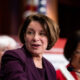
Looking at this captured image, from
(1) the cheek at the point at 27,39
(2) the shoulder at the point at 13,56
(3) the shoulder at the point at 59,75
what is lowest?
(3) the shoulder at the point at 59,75

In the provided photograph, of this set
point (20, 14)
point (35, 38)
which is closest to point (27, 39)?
point (35, 38)

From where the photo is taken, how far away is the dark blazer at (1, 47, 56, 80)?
43cm

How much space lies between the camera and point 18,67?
0.44m

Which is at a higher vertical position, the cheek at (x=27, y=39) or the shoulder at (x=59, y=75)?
the cheek at (x=27, y=39)

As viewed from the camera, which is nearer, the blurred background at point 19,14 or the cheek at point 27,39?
the cheek at point 27,39

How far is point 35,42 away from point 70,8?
4.44 ft

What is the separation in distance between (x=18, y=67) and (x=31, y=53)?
0.17 ft

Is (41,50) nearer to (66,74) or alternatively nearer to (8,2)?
(66,74)

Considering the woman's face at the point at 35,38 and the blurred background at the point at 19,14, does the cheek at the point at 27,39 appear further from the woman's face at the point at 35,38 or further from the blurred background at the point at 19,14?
the blurred background at the point at 19,14

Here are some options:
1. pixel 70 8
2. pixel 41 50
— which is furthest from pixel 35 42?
pixel 70 8

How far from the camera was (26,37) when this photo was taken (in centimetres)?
46

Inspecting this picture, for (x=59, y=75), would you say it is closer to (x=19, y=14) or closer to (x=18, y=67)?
(x=18, y=67)

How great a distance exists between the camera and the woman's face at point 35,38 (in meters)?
0.45

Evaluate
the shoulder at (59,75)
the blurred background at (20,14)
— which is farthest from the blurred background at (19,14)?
the shoulder at (59,75)
